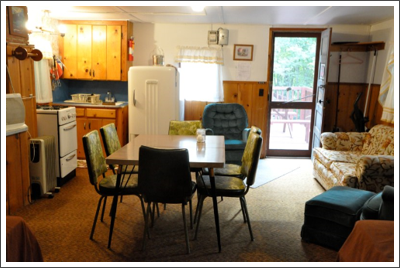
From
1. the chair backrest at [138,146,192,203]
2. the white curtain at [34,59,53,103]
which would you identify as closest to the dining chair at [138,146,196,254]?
the chair backrest at [138,146,192,203]

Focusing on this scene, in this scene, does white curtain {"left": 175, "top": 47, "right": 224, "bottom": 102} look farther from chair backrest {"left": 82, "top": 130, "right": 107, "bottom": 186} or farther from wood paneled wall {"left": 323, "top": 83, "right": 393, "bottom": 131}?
chair backrest {"left": 82, "top": 130, "right": 107, "bottom": 186}

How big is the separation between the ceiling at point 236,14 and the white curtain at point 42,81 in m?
0.71

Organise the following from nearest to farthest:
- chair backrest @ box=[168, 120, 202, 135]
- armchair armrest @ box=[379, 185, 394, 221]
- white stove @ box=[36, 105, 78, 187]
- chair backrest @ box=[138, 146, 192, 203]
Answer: armchair armrest @ box=[379, 185, 394, 221]
chair backrest @ box=[138, 146, 192, 203]
chair backrest @ box=[168, 120, 202, 135]
white stove @ box=[36, 105, 78, 187]

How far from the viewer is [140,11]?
4570 millimetres

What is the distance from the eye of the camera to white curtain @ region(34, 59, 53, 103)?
474 cm

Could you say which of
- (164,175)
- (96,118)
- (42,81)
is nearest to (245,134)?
(96,118)

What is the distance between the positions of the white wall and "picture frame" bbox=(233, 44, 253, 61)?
2.3 inches

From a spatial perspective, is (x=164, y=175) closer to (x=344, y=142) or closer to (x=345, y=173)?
(x=345, y=173)

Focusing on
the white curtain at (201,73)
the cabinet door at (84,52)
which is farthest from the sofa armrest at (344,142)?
the cabinet door at (84,52)

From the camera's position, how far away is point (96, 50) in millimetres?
5395

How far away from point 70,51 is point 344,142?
4.28 metres

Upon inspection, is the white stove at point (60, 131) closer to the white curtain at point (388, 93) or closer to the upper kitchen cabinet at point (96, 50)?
the upper kitchen cabinet at point (96, 50)

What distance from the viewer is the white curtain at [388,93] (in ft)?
14.0

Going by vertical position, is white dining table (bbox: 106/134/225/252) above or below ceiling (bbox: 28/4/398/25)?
below
